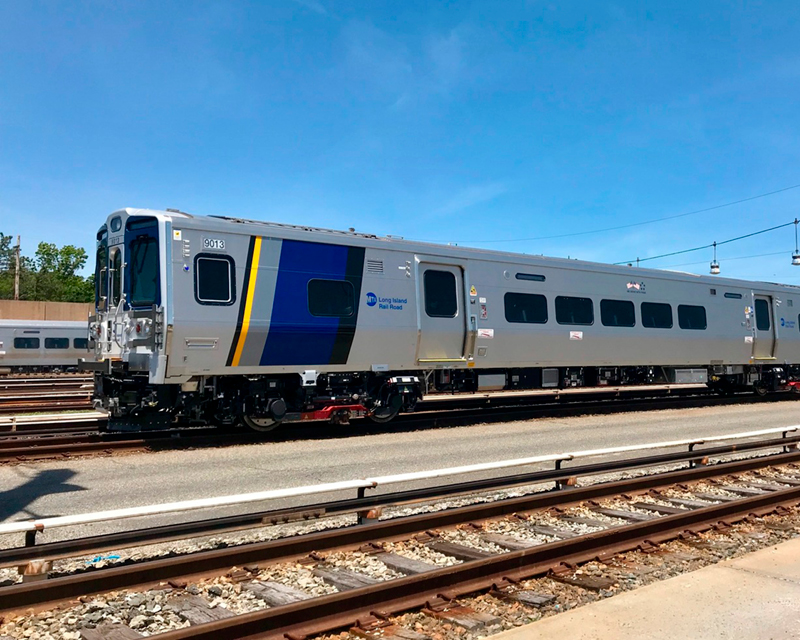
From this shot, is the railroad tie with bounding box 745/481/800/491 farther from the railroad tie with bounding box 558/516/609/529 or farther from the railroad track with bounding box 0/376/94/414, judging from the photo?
the railroad track with bounding box 0/376/94/414

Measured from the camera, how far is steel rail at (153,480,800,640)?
→ 14.0 feet

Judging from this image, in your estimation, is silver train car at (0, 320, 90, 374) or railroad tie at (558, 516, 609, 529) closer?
railroad tie at (558, 516, 609, 529)

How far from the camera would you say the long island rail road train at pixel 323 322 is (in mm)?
11359

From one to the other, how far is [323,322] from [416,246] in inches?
110

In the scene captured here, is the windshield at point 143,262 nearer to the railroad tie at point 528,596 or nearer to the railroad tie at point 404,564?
the railroad tie at point 404,564

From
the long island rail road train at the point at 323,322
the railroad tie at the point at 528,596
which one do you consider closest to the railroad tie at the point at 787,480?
the railroad tie at the point at 528,596

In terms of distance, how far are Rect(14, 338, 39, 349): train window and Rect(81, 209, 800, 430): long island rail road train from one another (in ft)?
92.1

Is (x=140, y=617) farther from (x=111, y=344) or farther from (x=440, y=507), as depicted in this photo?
(x=111, y=344)

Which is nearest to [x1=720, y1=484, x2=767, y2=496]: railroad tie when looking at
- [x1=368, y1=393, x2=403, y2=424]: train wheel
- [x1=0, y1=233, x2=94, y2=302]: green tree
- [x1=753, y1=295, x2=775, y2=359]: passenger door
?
[x1=368, y1=393, x2=403, y2=424]: train wheel

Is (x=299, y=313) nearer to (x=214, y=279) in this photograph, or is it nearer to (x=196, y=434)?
(x=214, y=279)

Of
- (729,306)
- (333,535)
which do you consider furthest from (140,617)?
(729,306)

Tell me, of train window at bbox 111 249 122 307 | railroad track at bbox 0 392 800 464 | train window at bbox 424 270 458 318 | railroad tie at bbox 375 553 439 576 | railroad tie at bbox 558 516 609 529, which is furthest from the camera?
train window at bbox 424 270 458 318

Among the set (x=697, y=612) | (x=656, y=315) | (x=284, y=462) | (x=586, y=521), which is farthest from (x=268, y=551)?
(x=656, y=315)

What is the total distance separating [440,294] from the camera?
47.8 ft
